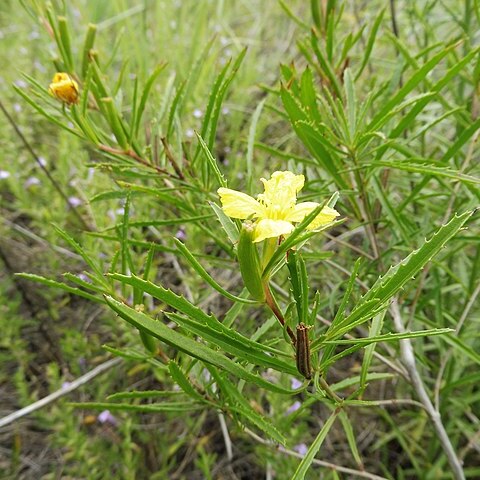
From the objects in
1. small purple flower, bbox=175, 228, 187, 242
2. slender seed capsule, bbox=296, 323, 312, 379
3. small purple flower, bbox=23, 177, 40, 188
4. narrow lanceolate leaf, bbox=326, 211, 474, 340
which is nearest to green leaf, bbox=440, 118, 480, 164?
narrow lanceolate leaf, bbox=326, 211, 474, 340

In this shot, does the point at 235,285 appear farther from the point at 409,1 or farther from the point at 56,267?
the point at 409,1

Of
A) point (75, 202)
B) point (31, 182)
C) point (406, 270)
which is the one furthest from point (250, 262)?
point (31, 182)

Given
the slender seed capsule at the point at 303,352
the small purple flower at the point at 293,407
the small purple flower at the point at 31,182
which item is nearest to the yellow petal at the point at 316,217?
the slender seed capsule at the point at 303,352

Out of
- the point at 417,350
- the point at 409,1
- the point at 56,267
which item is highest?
the point at 409,1

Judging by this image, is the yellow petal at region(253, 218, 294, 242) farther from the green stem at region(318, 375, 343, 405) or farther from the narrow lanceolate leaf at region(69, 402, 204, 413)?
the narrow lanceolate leaf at region(69, 402, 204, 413)

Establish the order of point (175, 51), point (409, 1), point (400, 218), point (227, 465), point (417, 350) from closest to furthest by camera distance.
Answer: point (400, 218) → point (417, 350) → point (409, 1) → point (227, 465) → point (175, 51)


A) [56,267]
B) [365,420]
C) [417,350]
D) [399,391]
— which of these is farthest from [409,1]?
[56,267]

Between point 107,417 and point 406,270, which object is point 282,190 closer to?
point 406,270

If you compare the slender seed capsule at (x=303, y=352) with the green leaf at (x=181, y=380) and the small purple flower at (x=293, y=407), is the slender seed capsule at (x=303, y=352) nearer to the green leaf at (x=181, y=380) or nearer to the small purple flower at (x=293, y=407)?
the green leaf at (x=181, y=380)
